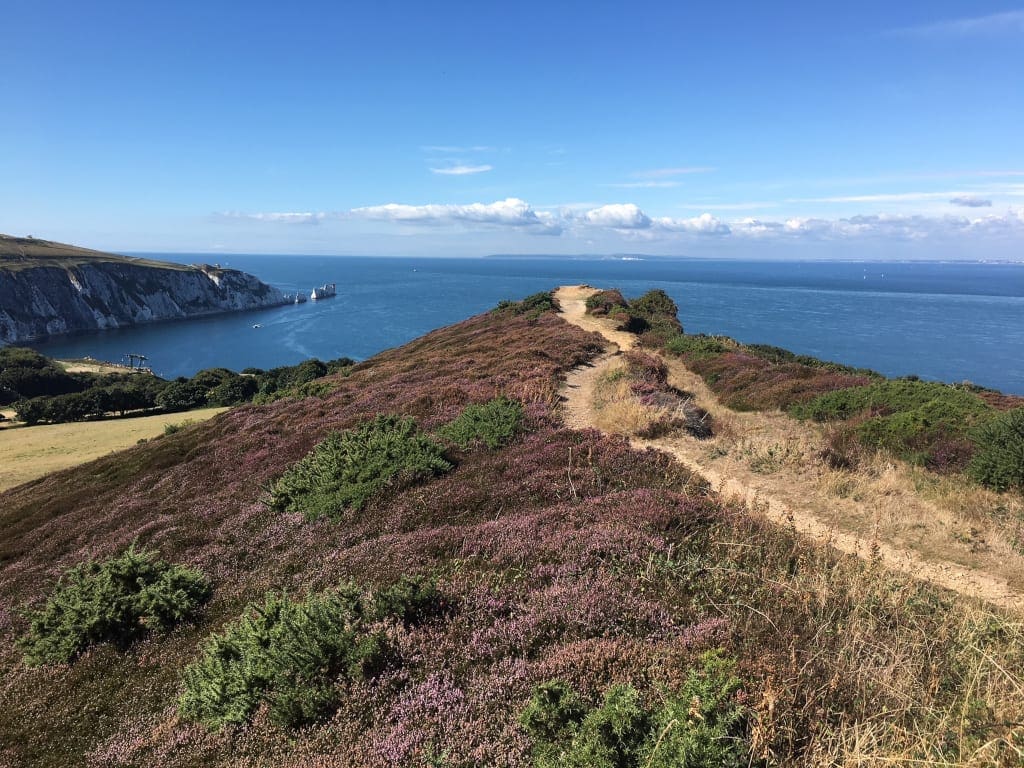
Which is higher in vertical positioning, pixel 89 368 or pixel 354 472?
pixel 354 472

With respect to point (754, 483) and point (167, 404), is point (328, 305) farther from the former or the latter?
point (754, 483)

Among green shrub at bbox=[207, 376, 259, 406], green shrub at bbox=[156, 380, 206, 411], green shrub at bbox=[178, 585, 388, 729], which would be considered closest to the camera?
green shrub at bbox=[178, 585, 388, 729]

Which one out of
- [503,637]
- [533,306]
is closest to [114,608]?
[503,637]

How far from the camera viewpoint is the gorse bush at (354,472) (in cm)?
997

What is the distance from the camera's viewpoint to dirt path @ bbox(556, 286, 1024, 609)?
712 cm

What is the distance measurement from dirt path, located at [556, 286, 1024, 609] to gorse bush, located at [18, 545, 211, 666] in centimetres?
871

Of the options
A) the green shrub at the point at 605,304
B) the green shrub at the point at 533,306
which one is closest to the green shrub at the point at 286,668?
the green shrub at the point at 533,306

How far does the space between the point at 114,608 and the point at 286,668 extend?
4.17 metres

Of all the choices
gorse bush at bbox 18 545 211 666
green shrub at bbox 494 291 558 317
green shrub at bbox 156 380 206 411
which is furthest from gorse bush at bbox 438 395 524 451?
green shrub at bbox 156 380 206 411

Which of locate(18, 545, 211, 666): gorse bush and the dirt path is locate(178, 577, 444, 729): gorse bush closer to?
locate(18, 545, 211, 666): gorse bush

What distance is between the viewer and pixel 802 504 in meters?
9.63

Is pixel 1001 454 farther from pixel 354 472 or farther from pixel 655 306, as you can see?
pixel 655 306

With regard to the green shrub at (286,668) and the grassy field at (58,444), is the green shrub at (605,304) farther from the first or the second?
the green shrub at (286,668)

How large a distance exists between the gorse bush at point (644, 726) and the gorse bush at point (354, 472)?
6.72 meters
